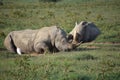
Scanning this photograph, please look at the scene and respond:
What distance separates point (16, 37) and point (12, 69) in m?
4.60

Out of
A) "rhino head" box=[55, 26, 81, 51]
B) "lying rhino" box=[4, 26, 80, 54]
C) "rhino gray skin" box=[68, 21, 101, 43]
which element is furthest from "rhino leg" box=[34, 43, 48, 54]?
"rhino gray skin" box=[68, 21, 101, 43]

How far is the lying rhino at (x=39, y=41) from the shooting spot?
14023mm

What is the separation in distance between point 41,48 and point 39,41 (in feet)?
0.91

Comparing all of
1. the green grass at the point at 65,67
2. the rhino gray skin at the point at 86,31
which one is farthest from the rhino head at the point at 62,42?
the rhino gray skin at the point at 86,31

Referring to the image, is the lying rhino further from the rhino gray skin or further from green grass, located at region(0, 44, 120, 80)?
the rhino gray skin

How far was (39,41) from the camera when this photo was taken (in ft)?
47.0

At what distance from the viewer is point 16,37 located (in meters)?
15.2

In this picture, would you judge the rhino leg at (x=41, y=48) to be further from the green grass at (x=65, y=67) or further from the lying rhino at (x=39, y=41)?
the green grass at (x=65, y=67)

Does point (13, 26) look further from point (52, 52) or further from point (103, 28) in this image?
point (52, 52)

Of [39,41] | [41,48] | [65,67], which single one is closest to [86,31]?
[39,41]

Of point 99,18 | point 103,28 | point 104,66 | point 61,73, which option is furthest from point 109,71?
point 99,18

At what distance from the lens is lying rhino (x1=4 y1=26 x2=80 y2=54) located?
14.0 meters

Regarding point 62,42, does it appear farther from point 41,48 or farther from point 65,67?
point 65,67

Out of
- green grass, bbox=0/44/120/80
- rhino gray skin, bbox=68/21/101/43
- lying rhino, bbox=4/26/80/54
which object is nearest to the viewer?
green grass, bbox=0/44/120/80
